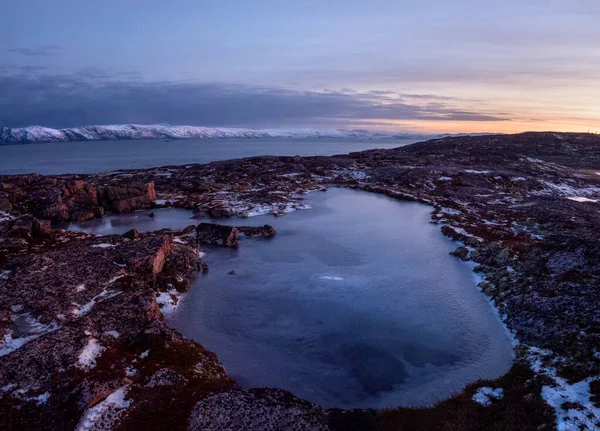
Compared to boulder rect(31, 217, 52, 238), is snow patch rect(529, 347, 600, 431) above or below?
below

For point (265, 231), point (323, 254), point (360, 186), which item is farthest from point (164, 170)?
point (323, 254)

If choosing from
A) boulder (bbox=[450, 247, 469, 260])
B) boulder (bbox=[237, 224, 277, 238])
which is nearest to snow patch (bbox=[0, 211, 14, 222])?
boulder (bbox=[237, 224, 277, 238])

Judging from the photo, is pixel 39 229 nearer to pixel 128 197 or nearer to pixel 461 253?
pixel 128 197

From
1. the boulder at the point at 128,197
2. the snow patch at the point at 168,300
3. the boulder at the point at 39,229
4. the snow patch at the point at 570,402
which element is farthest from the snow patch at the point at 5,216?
the snow patch at the point at 570,402

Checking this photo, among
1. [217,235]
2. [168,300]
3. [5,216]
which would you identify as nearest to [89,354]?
[168,300]

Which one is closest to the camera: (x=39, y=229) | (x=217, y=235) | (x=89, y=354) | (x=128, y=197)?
(x=89, y=354)

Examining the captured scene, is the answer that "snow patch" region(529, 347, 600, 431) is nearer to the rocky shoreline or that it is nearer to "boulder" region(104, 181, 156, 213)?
the rocky shoreline
